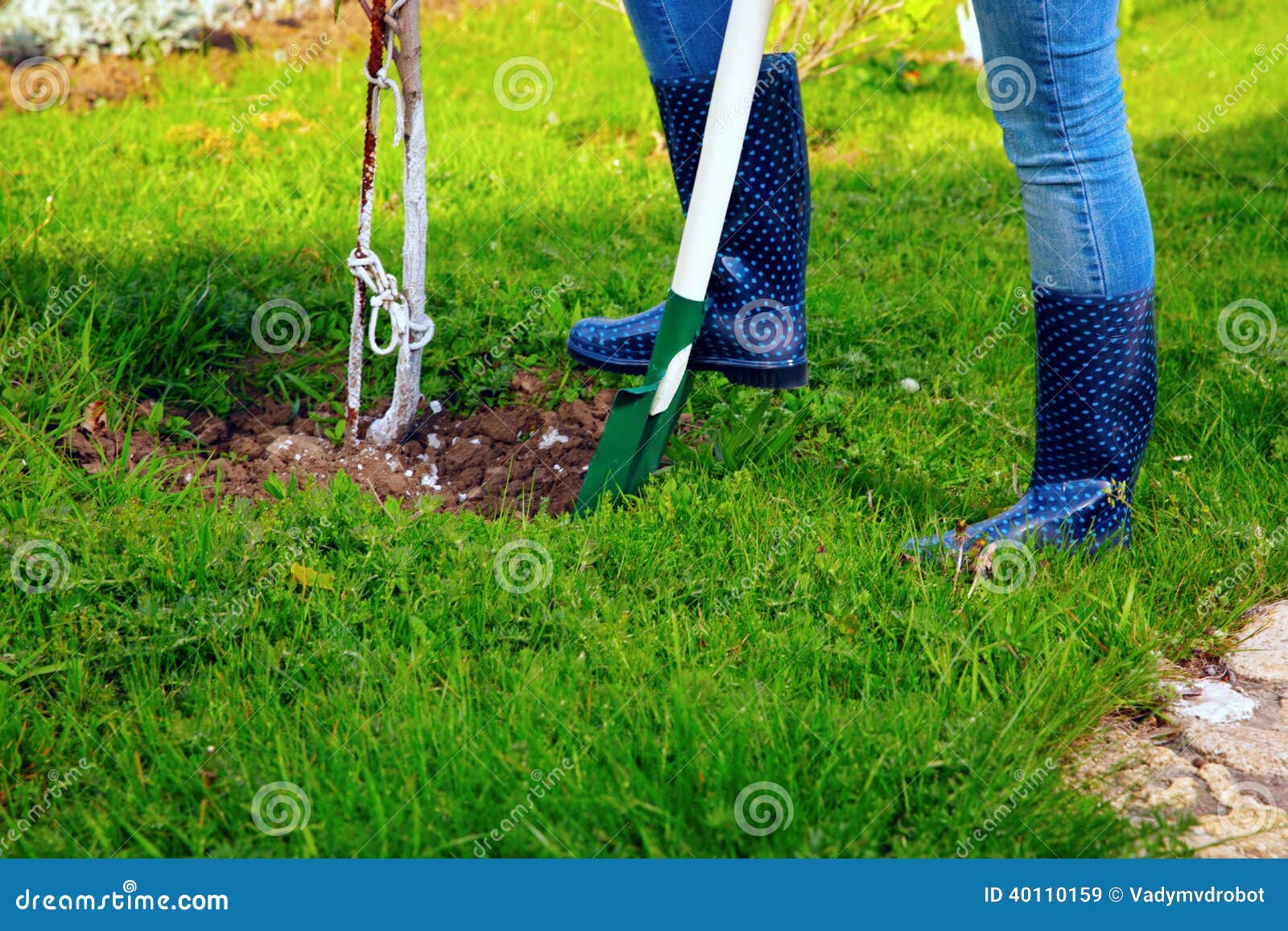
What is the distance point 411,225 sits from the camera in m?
2.38

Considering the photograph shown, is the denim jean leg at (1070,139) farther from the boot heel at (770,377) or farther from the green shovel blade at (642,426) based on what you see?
the green shovel blade at (642,426)

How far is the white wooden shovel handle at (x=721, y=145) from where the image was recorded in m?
1.96

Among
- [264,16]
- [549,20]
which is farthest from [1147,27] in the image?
[264,16]

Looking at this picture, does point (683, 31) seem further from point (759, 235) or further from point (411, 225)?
point (411, 225)

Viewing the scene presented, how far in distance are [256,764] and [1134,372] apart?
1569mm

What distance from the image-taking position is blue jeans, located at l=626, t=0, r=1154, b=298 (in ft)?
5.76

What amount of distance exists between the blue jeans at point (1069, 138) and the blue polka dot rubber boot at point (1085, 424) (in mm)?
54

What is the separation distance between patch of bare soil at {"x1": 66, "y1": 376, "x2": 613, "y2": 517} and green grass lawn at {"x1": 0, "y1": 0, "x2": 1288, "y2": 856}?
3.0 inches

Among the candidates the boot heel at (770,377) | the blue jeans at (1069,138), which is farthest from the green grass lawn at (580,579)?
the blue jeans at (1069,138)

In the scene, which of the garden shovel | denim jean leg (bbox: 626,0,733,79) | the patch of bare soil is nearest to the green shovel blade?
the garden shovel

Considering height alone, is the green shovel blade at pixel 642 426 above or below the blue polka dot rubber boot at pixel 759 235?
below

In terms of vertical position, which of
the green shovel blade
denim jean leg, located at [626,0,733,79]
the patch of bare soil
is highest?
denim jean leg, located at [626,0,733,79]

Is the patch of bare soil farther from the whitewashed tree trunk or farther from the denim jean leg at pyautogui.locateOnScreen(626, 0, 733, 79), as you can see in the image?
the denim jean leg at pyautogui.locateOnScreen(626, 0, 733, 79)

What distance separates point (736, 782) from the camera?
1.50m
